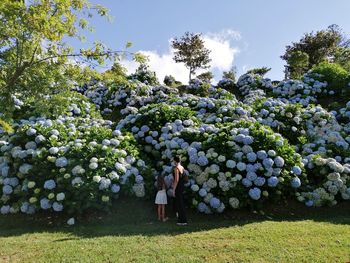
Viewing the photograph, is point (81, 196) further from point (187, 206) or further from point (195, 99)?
point (195, 99)

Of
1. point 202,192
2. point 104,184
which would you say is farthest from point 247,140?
point 104,184

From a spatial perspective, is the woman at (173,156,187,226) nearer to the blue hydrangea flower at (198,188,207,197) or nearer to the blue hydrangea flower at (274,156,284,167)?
the blue hydrangea flower at (198,188,207,197)

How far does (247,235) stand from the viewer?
7.21 meters

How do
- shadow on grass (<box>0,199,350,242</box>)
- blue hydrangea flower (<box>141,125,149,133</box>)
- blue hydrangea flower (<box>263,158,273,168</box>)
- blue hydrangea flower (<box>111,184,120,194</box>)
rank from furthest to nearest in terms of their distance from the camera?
1. blue hydrangea flower (<box>141,125,149,133</box>)
2. blue hydrangea flower (<box>263,158,273,168</box>)
3. blue hydrangea flower (<box>111,184,120,194</box>)
4. shadow on grass (<box>0,199,350,242</box>)

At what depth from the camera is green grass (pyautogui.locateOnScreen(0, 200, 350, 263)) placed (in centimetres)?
637

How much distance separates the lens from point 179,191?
26.8 ft

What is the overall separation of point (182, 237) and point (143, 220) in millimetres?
1395

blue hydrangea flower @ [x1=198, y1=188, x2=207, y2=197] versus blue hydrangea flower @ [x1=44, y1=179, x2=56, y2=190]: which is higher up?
blue hydrangea flower @ [x1=44, y1=179, x2=56, y2=190]

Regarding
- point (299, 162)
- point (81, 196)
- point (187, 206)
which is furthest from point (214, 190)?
point (81, 196)

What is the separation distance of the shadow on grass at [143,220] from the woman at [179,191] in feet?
0.56

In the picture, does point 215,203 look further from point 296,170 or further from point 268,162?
point 296,170

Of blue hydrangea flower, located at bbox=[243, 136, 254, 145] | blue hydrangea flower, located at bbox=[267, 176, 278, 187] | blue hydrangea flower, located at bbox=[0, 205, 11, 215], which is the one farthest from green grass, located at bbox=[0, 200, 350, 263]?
blue hydrangea flower, located at bbox=[243, 136, 254, 145]

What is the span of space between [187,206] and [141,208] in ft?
3.11

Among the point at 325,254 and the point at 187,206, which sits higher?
the point at 187,206
